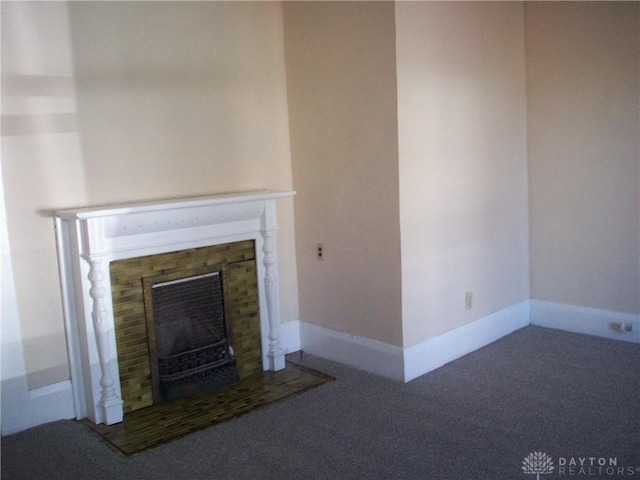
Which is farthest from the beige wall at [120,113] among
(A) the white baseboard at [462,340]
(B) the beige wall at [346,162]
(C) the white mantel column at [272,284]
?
(A) the white baseboard at [462,340]

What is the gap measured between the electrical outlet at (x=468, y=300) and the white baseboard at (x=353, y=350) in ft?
2.07

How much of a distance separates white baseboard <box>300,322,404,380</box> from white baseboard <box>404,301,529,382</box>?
→ 89mm

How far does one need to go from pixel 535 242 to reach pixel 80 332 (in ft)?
9.89

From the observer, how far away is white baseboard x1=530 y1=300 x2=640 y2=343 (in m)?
4.02

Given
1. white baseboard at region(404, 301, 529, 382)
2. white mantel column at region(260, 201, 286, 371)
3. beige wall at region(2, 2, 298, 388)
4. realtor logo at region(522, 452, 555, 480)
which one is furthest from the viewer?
white mantel column at region(260, 201, 286, 371)

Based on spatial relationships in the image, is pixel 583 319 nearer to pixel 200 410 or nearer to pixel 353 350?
pixel 353 350

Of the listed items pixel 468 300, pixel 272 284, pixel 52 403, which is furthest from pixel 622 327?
pixel 52 403

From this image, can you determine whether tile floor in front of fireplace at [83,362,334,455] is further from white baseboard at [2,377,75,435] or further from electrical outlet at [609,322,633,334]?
electrical outlet at [609,322,633,334]

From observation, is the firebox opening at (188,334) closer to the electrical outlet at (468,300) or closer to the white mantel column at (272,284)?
the white mantel column at (272,284)

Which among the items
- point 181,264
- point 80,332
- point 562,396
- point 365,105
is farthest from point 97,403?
point 562,396

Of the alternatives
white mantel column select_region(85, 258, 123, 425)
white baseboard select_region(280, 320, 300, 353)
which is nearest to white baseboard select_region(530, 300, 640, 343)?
white baseboard select_region(280, 320, 300, 353)

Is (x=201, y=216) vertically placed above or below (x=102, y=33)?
below

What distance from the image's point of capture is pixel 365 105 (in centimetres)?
354

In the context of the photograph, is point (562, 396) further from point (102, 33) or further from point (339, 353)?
point (102, 33)
